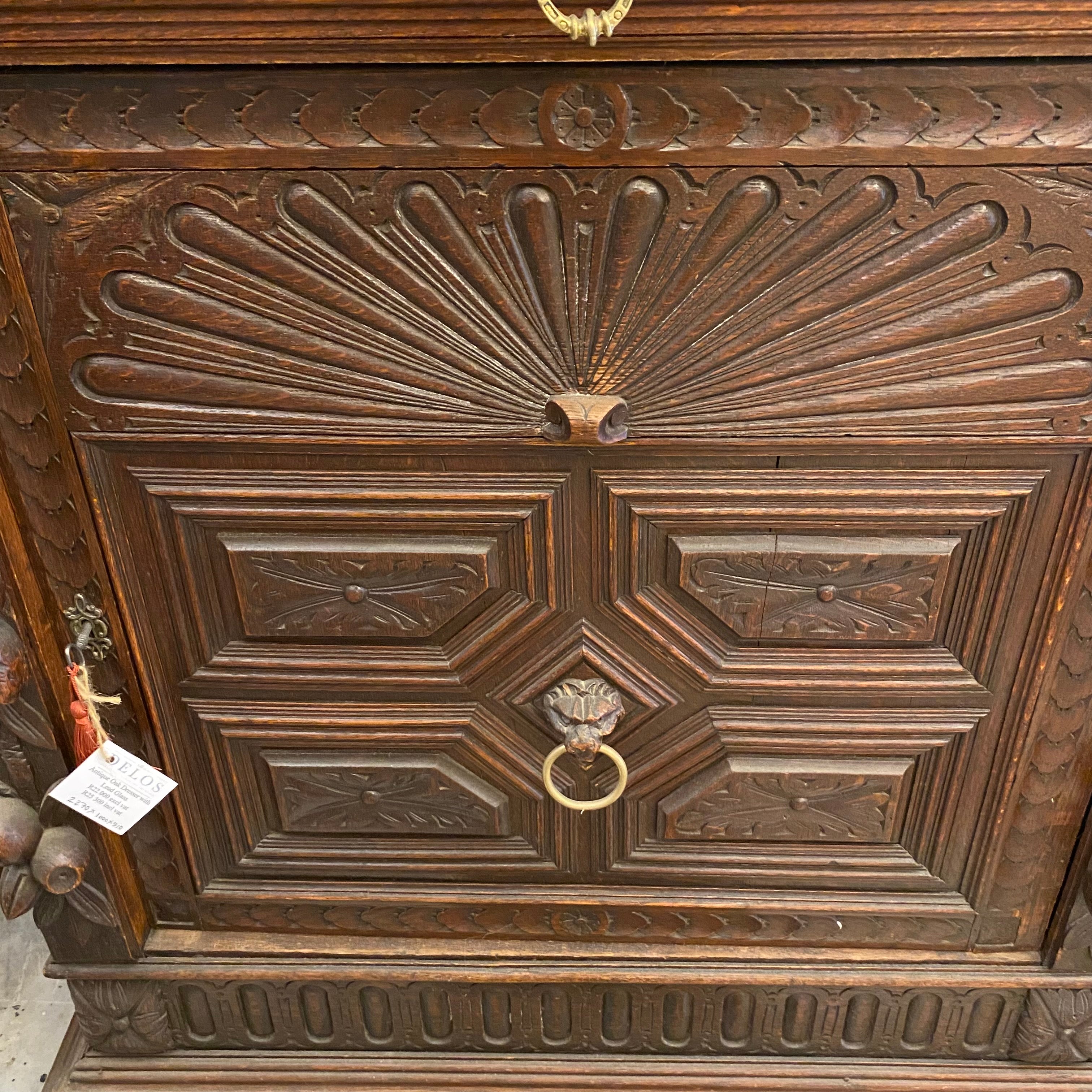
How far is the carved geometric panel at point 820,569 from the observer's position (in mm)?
882

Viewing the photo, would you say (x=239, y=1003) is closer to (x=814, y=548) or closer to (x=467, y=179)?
(x=814, y=548)

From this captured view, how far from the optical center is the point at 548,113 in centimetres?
74

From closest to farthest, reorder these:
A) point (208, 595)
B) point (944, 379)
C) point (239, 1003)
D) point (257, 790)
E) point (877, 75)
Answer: point (877, 75)
point (944, 379)
point (208, 595)
point (257, 790)
point (239, 1003)

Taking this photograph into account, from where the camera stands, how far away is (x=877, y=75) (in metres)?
0.72

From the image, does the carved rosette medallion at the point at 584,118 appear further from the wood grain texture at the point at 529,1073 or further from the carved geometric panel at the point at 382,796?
the wood grain texture at the point at 529,1073

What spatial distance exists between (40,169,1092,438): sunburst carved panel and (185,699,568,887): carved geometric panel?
33 centimetres

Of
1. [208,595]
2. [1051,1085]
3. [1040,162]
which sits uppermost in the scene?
[1040,162]

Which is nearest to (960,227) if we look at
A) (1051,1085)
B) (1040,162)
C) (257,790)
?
(1040,162)

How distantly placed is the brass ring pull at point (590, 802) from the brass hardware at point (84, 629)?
18.2 inches

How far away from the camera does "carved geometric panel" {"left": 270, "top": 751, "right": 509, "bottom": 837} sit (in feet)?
3.42

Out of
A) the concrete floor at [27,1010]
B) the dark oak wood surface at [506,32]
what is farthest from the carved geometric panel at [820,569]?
the concrete floor at [27,1010]

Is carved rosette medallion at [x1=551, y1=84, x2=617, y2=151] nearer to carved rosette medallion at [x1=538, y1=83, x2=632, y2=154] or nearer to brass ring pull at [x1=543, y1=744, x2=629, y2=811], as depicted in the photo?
carved rosette medallion at [x1=538, y1=83, x2=632, y2=154]

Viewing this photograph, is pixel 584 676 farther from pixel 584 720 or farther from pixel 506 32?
pixel 506 32

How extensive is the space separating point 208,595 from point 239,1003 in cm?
56
